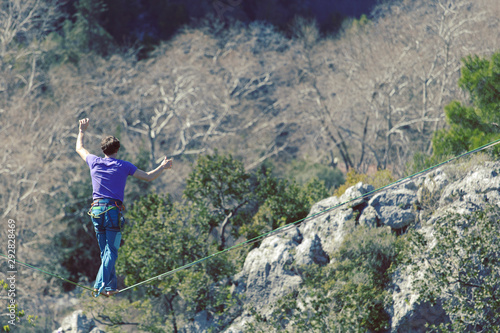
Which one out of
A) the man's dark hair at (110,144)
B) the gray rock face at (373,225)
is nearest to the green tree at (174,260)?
the gray rock face at (373,225)

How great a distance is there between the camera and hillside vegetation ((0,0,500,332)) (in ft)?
40.5

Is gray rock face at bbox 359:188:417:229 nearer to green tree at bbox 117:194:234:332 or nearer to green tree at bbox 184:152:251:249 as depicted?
green tree at bbox 117:194:234:332

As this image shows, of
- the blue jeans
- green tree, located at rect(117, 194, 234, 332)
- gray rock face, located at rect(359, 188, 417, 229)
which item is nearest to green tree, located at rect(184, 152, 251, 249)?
green tree, located at rect(117, 194, 234, 332)

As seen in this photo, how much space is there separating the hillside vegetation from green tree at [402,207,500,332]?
223 cm

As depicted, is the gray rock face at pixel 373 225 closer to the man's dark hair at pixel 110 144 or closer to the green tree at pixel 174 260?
the green tree at pixel 174 260

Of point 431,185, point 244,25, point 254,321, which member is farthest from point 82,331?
point 244,25

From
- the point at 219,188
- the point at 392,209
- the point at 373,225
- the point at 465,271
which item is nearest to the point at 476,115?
the point at 392,209

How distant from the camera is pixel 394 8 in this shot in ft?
97.0

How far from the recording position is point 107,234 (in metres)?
6.23

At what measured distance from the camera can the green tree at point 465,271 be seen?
909 cm

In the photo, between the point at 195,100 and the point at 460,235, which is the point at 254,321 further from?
the point at 195,100

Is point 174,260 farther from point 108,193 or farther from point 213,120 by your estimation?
point 213,120

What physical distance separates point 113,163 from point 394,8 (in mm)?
26030

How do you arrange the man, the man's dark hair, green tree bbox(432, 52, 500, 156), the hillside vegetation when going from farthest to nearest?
the hillside vegetation
green tree bbox(432, 52, 500, 156)
the man
the man's dark hair
